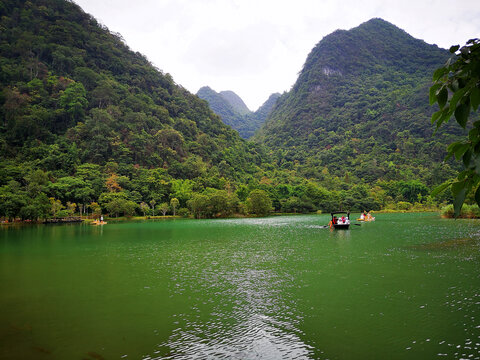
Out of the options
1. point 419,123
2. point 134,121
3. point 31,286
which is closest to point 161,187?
point 134,121

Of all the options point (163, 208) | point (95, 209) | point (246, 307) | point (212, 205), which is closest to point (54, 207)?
point (95, 209)

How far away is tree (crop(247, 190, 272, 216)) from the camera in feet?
222

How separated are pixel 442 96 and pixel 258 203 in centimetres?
6653

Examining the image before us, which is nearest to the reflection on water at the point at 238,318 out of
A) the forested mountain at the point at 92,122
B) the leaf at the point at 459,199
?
the leaf at the point at 459,199

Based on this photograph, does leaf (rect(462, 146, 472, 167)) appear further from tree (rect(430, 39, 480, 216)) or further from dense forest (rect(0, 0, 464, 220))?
dense forest (rect(0, 0, 464, 220))

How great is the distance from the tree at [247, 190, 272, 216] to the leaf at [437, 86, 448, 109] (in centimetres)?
6557

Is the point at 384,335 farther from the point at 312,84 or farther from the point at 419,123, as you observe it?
the point at 312,84

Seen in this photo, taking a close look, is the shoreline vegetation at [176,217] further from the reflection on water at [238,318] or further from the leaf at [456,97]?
the leaf at [456,97]

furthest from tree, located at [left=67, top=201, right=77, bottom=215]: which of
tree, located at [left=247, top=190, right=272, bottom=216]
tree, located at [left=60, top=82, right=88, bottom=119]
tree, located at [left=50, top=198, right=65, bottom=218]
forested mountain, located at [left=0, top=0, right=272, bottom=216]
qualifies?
tree, located at [left=60, top=82, right=88, bottom=119]

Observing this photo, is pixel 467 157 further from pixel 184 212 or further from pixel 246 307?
pixel 184 212

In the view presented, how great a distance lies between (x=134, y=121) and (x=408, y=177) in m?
86.1

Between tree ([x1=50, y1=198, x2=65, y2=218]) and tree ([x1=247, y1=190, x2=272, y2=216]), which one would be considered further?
tree ([x1=247, y1=190, x2=272, y2=216])

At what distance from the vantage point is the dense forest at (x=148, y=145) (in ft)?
220

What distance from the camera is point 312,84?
181m
